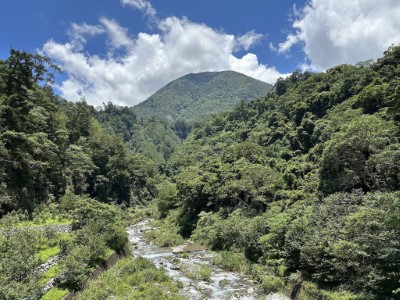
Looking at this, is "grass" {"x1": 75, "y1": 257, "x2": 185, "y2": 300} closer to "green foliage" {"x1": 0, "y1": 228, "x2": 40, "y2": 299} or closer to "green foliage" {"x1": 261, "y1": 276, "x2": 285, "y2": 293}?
"green foliage" {"x1": 0, "y1": 228, "x2": 40, "y2": 299}

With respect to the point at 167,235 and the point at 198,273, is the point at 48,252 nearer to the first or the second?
the point at 198,273

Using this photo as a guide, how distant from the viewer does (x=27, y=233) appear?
2758 centimetres

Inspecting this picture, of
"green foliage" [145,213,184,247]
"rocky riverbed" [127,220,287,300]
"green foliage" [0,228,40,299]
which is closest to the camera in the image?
"green foliage" [0,228,40,299]

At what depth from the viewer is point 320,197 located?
39.4 metres

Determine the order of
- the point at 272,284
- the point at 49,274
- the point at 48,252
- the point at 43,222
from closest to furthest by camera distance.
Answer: the point at 49,274
the point at 272,284
the point at 48,252
the point at 43,222

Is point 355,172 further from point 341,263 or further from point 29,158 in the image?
point 29,158

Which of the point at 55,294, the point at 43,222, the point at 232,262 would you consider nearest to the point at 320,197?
the point at 232,262

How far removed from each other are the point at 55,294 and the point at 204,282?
48.4 feet

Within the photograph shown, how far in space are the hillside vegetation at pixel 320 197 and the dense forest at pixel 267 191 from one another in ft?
0.53

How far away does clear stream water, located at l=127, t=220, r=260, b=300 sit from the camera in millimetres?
28694

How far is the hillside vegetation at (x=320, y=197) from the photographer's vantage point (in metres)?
21.6

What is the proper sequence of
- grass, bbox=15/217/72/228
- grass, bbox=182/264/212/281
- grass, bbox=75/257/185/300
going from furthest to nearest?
grass, bbox=15/217/72/228 → grass, bbox=182/264/212/281 → grass, bbox=75/257/185/300

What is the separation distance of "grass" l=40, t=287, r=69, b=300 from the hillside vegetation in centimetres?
1701

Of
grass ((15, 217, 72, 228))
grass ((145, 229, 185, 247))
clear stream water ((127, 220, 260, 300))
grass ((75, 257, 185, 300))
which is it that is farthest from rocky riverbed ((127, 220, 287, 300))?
grass ((15, 217, 72, 228))
